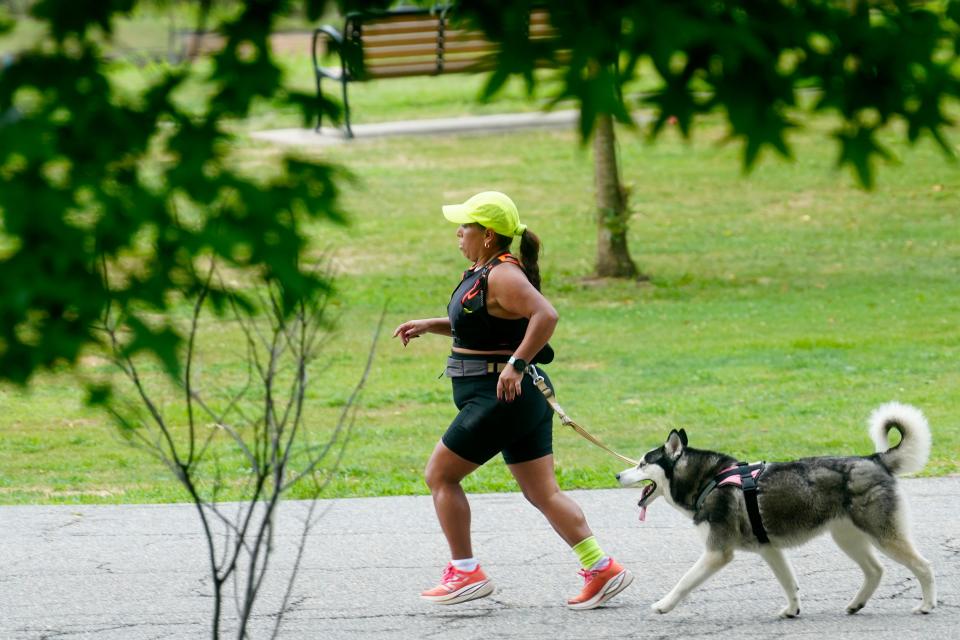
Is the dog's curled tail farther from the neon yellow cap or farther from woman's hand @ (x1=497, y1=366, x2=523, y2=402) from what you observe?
the neon yellow cap

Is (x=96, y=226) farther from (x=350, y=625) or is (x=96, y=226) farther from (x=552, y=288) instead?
(x=552, y=288)

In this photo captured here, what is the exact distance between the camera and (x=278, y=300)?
3.58 meters

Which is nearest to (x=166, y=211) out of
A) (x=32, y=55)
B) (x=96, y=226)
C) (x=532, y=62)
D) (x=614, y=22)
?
(x=96, y=226)

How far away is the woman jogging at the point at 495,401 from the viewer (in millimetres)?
6418

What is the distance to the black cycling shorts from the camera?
6430 millimetres

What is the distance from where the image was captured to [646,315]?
49.4ft

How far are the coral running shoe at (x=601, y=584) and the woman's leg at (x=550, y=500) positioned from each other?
0.17 m

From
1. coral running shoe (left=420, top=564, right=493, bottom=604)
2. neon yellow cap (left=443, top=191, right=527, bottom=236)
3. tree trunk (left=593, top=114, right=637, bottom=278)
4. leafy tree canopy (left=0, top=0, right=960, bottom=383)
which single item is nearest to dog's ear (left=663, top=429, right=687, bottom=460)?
coral running shoe (left=420, top=564, right=493, bottom=604)

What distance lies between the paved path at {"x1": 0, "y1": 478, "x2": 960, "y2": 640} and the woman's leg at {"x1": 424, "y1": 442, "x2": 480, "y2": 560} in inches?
15.4

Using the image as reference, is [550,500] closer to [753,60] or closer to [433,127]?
[753,60]

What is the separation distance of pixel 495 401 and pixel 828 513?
5.16 ft

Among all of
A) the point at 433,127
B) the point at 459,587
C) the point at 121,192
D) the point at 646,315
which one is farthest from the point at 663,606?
the point at 433,127

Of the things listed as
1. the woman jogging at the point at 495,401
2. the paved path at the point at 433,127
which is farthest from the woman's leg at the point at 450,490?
the paved path at the point at 433,127

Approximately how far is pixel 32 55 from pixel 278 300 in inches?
33.1
